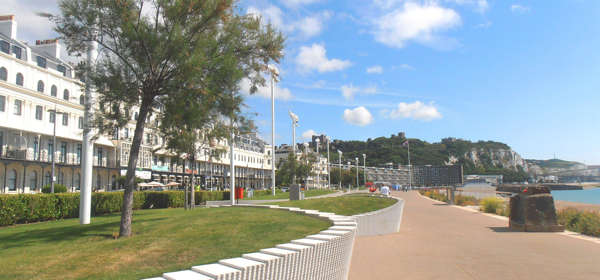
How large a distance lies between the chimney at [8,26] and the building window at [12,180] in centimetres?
1209

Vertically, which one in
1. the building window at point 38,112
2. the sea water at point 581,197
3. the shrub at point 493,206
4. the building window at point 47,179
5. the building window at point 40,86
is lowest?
the sea water at point 581,197

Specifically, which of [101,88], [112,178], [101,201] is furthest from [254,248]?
[112,178]

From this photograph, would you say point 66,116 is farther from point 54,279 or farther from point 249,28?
point 54,279

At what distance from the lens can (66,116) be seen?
128ft

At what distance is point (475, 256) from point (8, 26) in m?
41.9

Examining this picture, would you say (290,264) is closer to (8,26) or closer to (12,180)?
(12,180)

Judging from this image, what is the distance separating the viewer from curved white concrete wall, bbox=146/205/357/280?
4.07 m

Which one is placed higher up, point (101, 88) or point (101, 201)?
point (101, 88)

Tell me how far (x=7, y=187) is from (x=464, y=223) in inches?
1421

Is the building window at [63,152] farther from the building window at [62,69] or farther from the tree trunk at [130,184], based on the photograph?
the tree trunk at [130,184]

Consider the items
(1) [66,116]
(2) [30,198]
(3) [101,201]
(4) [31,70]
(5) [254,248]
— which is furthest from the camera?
(1) [66,116]

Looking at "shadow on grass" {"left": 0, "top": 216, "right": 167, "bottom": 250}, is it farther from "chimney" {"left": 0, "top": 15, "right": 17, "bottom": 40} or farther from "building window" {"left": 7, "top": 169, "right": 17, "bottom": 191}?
"chimney" {"left": 0, "top": 15, "right": 17, "bottom": 40}

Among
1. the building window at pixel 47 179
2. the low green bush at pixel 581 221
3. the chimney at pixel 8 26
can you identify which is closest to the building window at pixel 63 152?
the building window at pixel 47 179

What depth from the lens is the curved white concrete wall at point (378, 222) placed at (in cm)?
1239
